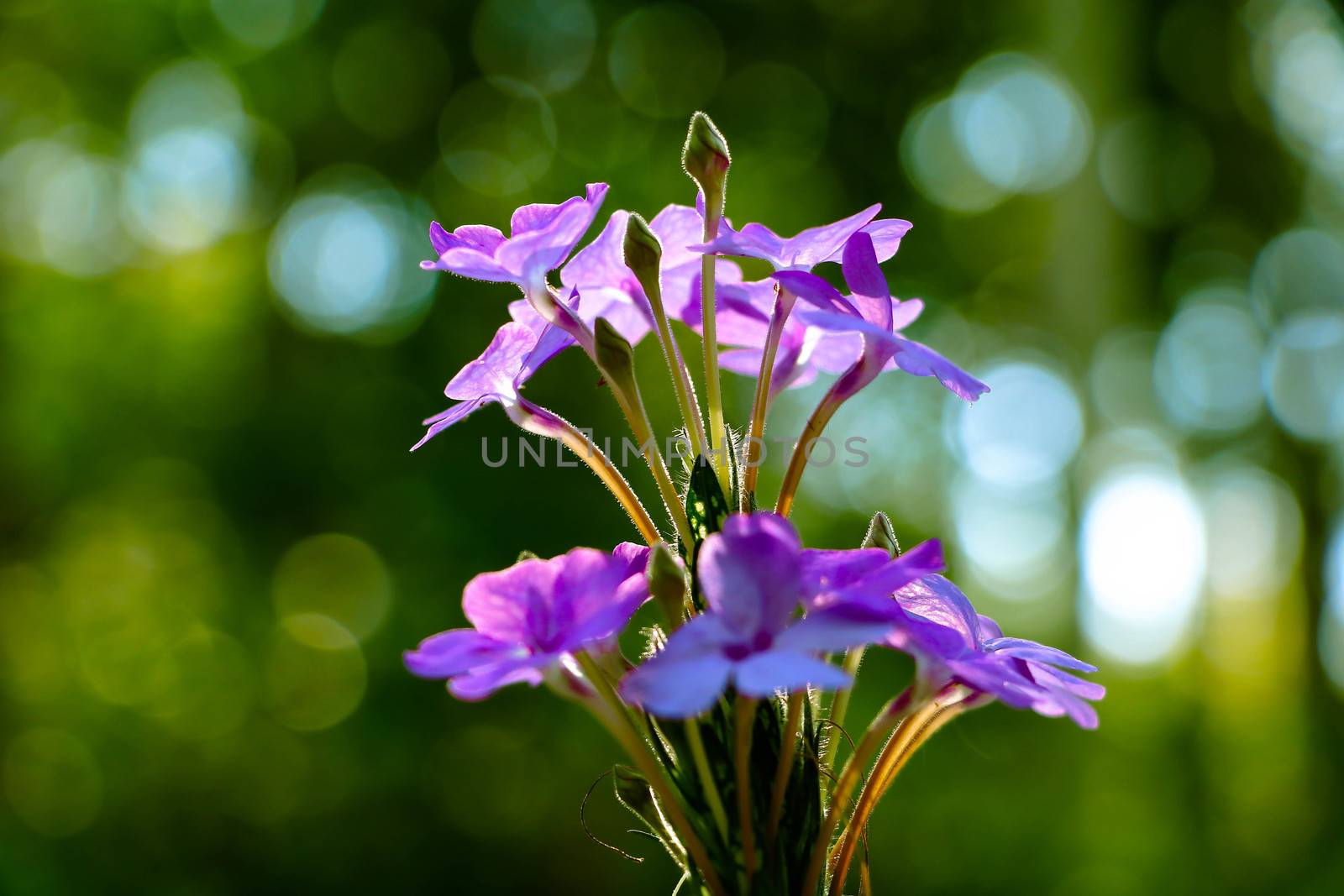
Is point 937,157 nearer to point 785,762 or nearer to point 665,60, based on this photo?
point 665,60

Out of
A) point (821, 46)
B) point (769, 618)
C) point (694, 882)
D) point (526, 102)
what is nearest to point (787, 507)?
point (769, 618)

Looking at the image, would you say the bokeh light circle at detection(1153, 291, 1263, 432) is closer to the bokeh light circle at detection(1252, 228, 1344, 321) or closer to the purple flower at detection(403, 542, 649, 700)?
the bokeh light circle at detection(1252, 228, 1344, 321)

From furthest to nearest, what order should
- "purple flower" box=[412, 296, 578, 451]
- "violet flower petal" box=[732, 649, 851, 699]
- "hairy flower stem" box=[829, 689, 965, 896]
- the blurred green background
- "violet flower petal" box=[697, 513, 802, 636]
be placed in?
the blurred green background, "purple flower" box=[412, 296, 578, 451], "hairy flower stem" box=[829, 689, 965, 896], "violet flower petal" box=[697, 513, 802, 636], "violet flower petal" box=[732, 649, 851, 699]

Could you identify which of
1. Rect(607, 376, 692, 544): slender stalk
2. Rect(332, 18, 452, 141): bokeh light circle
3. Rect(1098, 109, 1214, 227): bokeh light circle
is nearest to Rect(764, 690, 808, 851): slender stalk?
Rect(607, 376, 692, 544): slender stalk

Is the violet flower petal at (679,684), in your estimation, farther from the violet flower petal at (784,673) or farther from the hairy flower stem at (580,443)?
the hairy flower stem at (580,443)

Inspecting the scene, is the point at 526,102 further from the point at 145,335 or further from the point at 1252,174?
the point at 1252,174

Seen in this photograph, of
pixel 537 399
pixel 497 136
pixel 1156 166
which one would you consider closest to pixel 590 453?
pixel 537 399

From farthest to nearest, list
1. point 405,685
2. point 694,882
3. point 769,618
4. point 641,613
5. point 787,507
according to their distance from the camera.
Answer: point 405,685 < point 641,613 < point 787,507 < point 694,882 < point 769,618
